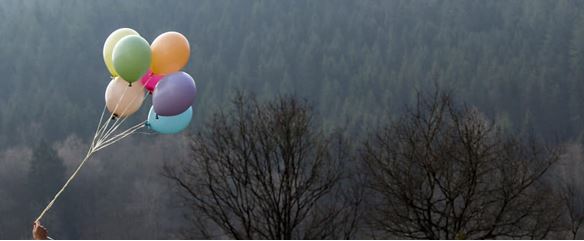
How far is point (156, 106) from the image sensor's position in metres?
6.91

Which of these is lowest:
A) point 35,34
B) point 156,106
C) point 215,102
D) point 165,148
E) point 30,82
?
point 156,106

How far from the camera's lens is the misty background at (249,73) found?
33.7 meters

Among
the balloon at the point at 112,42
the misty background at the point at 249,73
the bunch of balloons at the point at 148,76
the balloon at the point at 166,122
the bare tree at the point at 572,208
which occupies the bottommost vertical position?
the balloon at the point at 166,122

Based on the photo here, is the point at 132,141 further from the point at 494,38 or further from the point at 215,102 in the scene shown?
the point at 494,38

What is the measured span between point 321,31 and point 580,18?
12.6 m

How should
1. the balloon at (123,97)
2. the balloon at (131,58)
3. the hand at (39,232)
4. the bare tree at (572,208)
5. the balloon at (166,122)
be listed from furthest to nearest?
the bare tree at (572,208) → the balloon at (166,122) → the balloon at (123,97) → the balloon at (131,58) → the hand at (39,232)

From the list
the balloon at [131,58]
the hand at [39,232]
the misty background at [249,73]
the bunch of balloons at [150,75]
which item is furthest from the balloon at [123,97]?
the misty background at [249,73]

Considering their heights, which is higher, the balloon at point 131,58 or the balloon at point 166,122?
the balloon at point 131,58

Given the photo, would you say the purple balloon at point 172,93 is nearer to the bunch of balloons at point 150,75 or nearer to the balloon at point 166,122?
the bunch of balloons at point 150,75

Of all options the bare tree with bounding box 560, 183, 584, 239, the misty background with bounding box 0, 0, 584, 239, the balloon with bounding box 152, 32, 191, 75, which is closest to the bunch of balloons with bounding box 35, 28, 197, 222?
the balloon with bounding box 152, 32, 191, 75

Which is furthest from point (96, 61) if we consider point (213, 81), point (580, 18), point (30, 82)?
point (580, 18)

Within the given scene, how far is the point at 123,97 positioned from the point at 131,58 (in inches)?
19.9

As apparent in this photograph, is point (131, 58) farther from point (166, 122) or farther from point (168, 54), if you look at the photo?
point (166, 122)

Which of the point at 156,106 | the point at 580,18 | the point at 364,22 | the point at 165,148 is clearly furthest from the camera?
the point at 364,22
